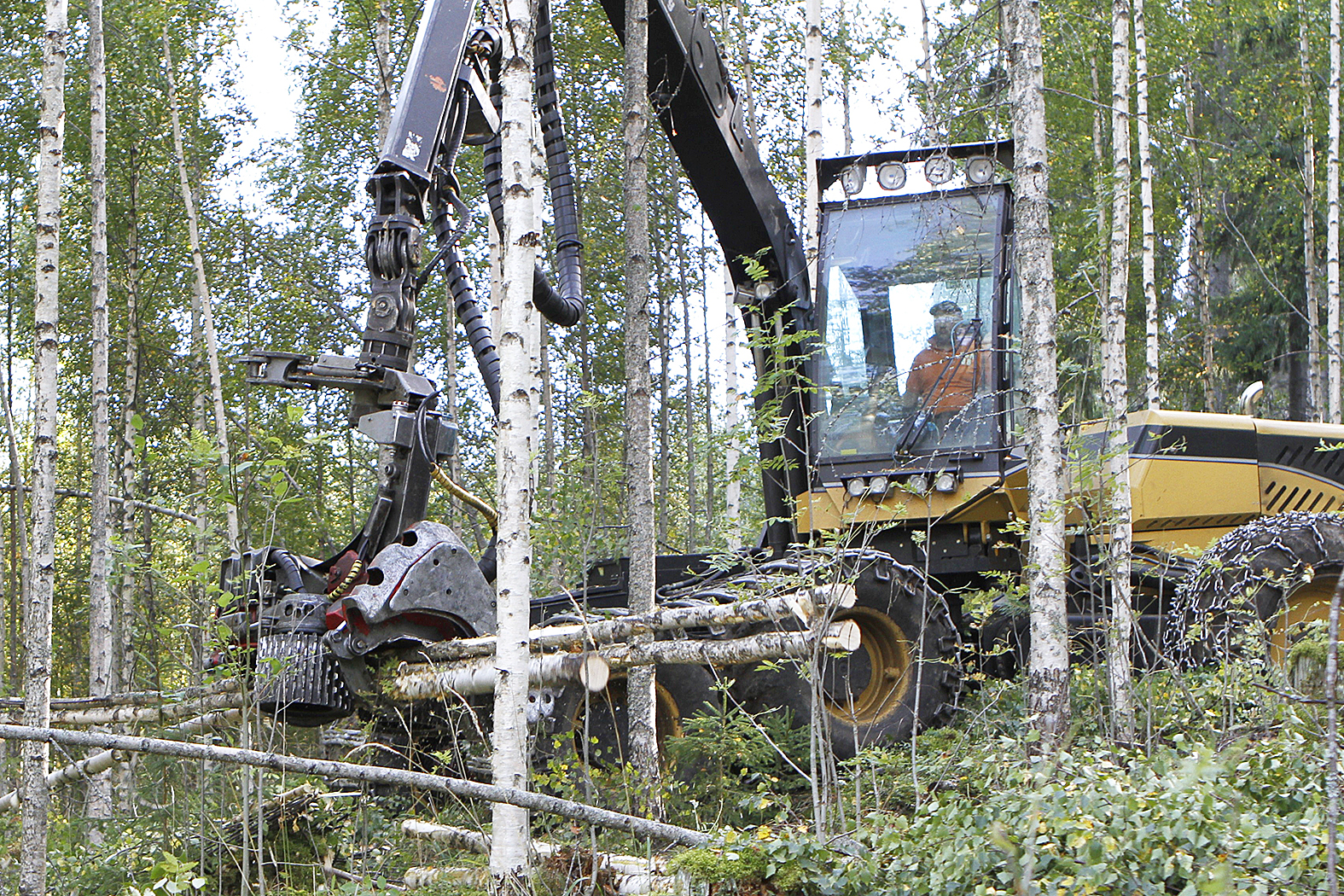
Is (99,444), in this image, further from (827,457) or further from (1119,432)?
(1119,432)

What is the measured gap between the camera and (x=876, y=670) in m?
6.72

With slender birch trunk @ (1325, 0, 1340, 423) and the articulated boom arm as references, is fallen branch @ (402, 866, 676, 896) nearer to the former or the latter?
the articulated boom arm

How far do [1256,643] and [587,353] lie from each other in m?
14.9

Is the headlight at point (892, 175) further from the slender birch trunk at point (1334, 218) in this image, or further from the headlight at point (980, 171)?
the slender birch trunk at point (1334, 218)

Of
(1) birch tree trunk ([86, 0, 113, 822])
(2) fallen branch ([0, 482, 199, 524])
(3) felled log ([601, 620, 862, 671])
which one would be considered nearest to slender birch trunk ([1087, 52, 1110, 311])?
(3) felled log ([601, 620, 862, 671])

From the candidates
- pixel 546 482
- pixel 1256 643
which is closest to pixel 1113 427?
pixel 1256 643

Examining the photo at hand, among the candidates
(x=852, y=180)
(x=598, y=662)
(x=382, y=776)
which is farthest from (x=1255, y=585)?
(x=382, y=776)

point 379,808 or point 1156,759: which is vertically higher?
point 1156,759

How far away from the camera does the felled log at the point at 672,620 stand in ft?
17.1

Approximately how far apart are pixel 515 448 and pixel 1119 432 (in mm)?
3023

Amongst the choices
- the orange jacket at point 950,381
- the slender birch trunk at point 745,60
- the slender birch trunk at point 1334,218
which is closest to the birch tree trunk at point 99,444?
the orange jacket at point 950,381

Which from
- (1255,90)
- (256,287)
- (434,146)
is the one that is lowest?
(434,146)

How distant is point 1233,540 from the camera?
698 cm

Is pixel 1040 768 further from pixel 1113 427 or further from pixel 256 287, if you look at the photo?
pixel 256 287
